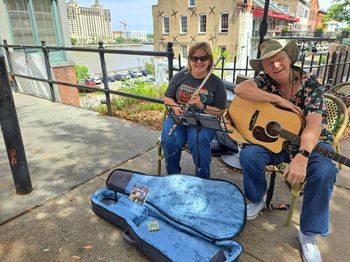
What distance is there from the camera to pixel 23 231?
198 cm

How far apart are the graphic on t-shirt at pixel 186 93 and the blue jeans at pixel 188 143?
0.23 m

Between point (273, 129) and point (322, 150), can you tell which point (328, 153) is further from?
point (273, 129)

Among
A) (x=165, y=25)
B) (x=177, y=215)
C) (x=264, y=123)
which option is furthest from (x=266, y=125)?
(x=165, y=25)

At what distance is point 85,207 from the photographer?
2.25m

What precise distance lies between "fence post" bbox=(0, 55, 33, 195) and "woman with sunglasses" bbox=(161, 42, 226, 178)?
4.04 ft

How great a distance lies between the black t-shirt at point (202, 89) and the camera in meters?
2.43

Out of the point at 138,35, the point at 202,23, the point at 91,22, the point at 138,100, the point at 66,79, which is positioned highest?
the point at 91,22

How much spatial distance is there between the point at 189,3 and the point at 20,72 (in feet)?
86.8

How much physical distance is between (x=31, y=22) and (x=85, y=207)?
7.17 metres

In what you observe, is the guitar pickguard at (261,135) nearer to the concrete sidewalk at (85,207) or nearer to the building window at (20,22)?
the concrete sidewalk at (85,207)

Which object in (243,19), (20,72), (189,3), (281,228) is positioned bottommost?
(281,228)

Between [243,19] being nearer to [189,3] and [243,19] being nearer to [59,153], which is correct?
[189,3]

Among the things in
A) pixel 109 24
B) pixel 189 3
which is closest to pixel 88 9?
pixel 109 24

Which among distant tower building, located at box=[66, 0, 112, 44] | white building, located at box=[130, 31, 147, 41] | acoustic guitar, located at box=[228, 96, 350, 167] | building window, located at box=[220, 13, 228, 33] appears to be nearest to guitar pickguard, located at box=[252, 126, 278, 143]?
acoustic guitar, located at box=[228, 96, 350, 167]
